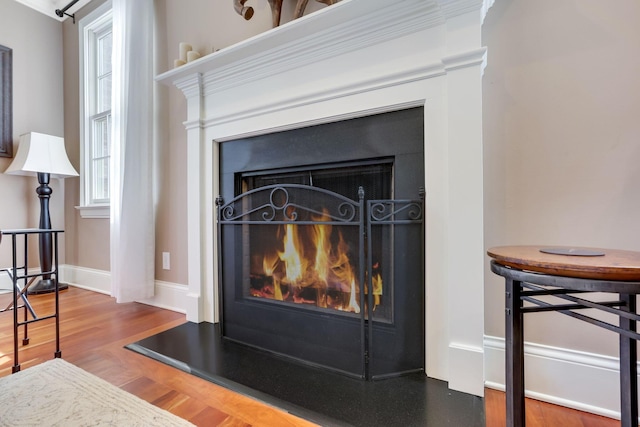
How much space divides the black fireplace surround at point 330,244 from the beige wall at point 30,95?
2.11 m

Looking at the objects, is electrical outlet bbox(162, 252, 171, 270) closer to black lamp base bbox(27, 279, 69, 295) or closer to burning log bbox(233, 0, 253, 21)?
black lamp base bbox(27, 279, 69, 295)

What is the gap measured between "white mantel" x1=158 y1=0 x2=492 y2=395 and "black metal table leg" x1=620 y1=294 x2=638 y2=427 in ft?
1.17

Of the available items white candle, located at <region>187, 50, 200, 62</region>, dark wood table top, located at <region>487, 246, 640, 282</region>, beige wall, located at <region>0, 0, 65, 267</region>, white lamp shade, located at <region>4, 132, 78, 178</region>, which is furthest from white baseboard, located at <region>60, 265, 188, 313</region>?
dark wood table top, located at <region>487, 246, 640, 282</region>

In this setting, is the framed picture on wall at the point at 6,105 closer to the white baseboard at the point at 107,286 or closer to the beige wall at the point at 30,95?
the beige wall at the point at 30,95

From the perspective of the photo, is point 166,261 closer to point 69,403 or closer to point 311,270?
point 69,403

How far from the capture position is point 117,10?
76.2 inches

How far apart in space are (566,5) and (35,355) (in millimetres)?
2662

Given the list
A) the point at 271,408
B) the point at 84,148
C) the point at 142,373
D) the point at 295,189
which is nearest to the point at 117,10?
the point at 84,148

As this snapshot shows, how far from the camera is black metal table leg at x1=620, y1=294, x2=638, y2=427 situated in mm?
685

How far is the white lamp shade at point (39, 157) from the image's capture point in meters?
2.15

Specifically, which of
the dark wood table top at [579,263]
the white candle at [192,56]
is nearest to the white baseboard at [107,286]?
the white candle at [192,56]

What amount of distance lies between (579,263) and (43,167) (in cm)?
315

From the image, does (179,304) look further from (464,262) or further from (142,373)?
(464,262)

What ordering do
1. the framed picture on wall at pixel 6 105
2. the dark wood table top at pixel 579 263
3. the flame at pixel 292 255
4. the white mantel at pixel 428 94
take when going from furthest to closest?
the framed picture on wall at pixel 6 105 → the flame at pixel 292 255 → the white mantel at pixel 428 94 → the dark wood table top at pixel 579 263
